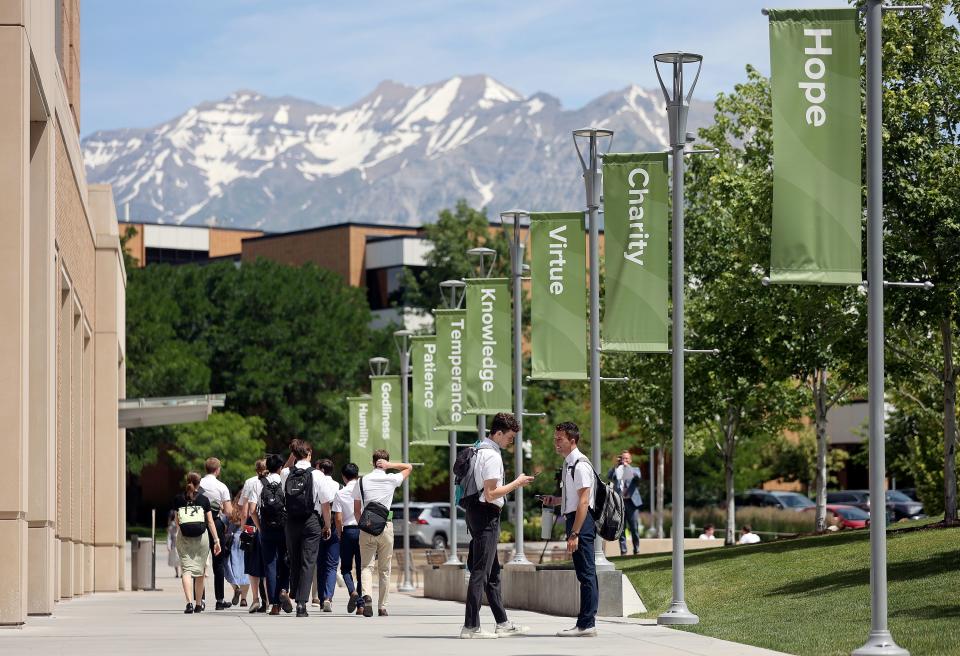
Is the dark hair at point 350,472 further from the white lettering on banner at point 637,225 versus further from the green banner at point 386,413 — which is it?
the green banner at point 386,413

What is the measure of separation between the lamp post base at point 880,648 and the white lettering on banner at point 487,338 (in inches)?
620

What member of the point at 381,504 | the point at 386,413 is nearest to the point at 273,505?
the point at 381,504

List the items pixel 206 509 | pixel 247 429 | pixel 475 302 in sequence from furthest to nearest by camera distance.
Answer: pixel 247 429, pixel 475 302, pixel 206 509

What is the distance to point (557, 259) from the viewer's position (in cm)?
2356

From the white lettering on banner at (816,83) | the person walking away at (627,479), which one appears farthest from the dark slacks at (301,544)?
the person walking away at (627,479)

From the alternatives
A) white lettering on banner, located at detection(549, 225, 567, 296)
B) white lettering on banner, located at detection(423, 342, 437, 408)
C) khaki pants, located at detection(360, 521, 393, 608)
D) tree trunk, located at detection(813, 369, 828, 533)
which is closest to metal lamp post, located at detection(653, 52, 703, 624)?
khaki pants, located at detection(360, 521, 393, 608)

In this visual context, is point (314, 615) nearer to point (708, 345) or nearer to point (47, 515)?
point (47, 515)

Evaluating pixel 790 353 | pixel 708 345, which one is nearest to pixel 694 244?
pixel 708 345

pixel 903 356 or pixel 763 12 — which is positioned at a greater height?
pixel 763 12

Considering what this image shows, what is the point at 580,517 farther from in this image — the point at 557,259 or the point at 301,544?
the point at 557,259

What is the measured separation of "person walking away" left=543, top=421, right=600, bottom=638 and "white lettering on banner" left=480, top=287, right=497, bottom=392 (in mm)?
12364

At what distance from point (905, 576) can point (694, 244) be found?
987 inches

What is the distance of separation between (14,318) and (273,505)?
4269 millimetres

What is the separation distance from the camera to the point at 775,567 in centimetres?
2434
